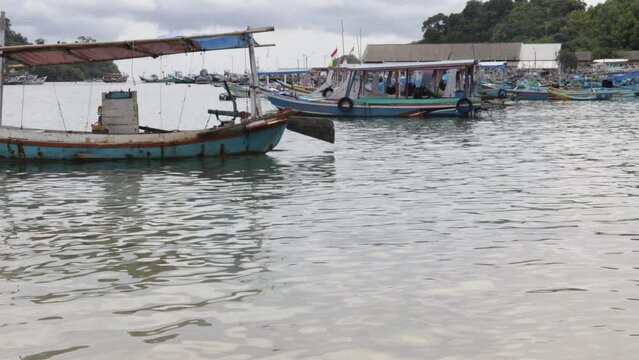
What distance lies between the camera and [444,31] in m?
143

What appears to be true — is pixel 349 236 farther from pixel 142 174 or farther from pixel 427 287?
pixel 142 174

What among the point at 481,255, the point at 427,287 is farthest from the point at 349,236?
the point at 427,287

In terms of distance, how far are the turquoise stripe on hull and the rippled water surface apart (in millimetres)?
1146

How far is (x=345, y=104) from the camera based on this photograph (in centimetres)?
3609

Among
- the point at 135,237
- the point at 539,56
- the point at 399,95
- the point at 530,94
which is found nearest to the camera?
the point at 135,237

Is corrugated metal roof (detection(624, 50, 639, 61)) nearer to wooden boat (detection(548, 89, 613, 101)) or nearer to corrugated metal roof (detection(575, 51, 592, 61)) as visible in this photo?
corrugated metal roof (detection(575, 51, 592, 61))

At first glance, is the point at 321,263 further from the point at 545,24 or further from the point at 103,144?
the point at 545,24

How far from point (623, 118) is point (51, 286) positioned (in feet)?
107

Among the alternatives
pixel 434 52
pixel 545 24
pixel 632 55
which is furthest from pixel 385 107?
pixel 545 24

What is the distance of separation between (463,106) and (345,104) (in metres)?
5.44

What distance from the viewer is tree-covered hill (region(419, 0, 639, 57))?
108625 mm

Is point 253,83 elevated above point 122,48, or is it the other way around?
point 122,48

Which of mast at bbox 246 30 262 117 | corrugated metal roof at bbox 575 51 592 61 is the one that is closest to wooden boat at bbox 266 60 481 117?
mast at bbox 246 30 262 117

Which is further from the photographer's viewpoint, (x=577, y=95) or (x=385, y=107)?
(x=577, y=95)
